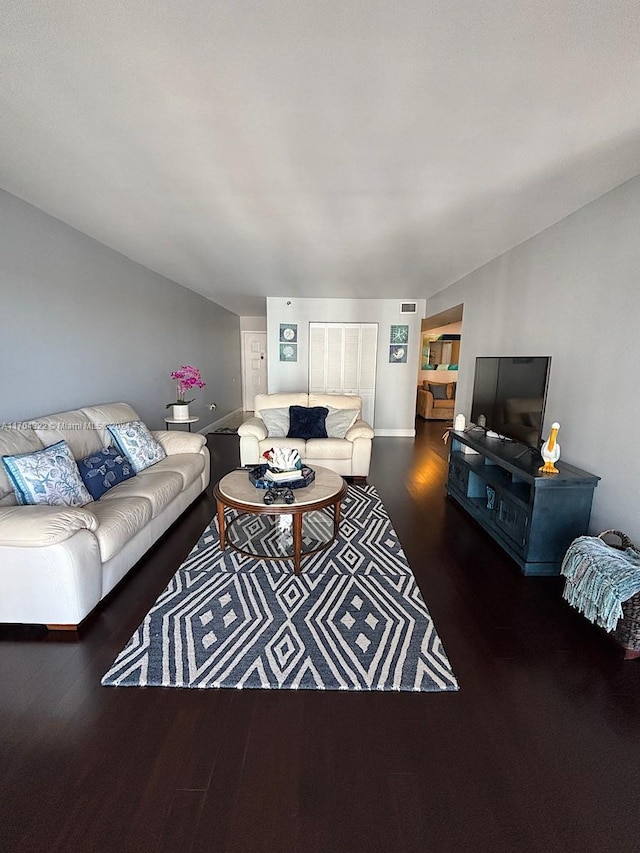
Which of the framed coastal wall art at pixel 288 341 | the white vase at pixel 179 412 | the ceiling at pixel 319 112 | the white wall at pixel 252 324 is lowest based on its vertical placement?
the white vase at pixel 179 412

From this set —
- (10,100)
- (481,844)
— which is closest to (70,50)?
(10,100)

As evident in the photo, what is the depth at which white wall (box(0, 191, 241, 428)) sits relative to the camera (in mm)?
2514

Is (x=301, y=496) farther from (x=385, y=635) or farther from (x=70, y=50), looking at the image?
(x=70, y=50)

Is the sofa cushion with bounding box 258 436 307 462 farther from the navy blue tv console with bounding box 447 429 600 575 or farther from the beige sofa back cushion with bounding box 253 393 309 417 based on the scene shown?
the navy blue tv console with bounding box 447 429 600 575

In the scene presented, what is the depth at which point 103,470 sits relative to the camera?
2570mm

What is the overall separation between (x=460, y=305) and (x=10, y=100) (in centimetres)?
454

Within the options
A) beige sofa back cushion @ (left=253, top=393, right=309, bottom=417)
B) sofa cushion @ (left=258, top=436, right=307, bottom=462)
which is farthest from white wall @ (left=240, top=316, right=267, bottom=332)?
sofa cushion @ (left=258, top=436, right=307, bottom=462)

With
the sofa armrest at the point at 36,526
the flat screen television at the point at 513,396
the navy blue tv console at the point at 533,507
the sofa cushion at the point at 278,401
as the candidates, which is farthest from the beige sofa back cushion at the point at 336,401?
the sofa armrest at the point at 36,526

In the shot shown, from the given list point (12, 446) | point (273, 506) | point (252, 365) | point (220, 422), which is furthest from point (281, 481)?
point (252, 365)

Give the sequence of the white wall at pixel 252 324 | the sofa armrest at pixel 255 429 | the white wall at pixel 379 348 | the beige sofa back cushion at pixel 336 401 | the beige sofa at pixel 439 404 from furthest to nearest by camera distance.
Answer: the white wall at pixel 252 324
the beige sofa at pixel 439 404
the white wall at pixel 379 348
the beige sofa back cushion at pixel 336 401
the sofa armrest at pixel 255 429

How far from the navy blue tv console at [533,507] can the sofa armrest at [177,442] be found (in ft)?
8.39

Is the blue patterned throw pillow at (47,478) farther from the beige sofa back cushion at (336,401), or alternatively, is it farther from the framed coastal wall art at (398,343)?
the framed coastal wall art at (398,343)

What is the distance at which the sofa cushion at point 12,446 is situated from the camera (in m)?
2.02

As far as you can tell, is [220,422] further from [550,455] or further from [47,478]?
[550,455]
